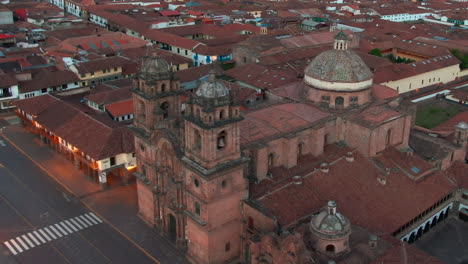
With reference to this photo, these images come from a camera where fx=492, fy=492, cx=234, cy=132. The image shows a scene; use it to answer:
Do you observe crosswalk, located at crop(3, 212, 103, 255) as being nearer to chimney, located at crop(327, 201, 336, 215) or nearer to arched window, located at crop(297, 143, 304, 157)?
arched window, located at crop(297, 143, 304, 157)

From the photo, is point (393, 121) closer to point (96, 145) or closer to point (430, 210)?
point (430, 210)

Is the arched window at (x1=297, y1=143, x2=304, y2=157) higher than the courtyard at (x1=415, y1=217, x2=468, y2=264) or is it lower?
higher

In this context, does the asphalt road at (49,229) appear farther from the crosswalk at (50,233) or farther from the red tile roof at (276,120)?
the red tile roof at (276,120)

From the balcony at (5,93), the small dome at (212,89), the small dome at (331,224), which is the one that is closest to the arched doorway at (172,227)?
the small dome at (212,89)

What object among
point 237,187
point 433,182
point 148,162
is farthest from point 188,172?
point 433,182

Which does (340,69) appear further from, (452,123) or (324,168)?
(452,123)

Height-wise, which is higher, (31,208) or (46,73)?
(46,73)

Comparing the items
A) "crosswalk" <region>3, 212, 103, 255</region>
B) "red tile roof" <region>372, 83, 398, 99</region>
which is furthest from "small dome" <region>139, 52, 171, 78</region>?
"red tile roof" <region>372, 83, 398, 99</region>
